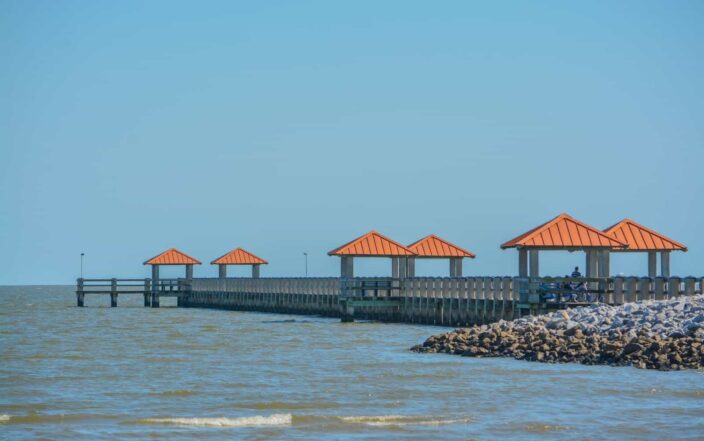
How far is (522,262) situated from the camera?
117 ft

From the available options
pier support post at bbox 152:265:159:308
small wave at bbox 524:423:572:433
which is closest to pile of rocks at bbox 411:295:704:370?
small wave at bbox 524:423:572:433

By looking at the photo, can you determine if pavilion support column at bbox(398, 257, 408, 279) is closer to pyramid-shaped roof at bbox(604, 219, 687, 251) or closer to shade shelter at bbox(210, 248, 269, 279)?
pyramid-shaped roof at bbox(604, 219, 687, 251)

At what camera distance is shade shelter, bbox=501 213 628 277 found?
3509cm

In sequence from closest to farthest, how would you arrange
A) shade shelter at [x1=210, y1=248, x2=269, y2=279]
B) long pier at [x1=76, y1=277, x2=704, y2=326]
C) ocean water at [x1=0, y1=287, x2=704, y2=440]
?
ocean water at [x1=0, y1=287, x2=704, y2=440]
long pier at [x1=76, y1=277, x2=704, y2=326]
shade shelter at [x1=210, y1=248, x2=269, y2=279]

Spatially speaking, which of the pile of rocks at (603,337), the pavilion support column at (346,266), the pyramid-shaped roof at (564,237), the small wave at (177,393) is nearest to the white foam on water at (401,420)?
the small wave at (177,393)

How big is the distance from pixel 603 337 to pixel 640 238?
1240cm

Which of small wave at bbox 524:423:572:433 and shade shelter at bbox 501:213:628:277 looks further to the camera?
shade shelter at bbox 501:213:628:277

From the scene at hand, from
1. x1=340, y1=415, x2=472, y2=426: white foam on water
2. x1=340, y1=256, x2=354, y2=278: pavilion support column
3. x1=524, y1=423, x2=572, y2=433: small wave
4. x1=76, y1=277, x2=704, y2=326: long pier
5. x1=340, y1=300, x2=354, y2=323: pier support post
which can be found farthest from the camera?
x1=340, y1=256, x2=354, y2=278: pavilion support column

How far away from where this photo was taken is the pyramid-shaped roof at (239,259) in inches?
2635

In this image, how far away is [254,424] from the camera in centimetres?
1773

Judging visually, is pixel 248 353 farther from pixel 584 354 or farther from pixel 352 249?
pixel 352 249

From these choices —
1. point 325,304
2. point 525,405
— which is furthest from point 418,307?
point 525,405

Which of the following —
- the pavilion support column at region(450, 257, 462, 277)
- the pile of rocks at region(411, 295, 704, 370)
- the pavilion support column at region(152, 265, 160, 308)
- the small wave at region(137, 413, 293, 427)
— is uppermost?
the pavilion support column at region(450, 257, 462, 277)

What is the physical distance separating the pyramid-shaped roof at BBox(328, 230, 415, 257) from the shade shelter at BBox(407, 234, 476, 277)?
1.90 metres
